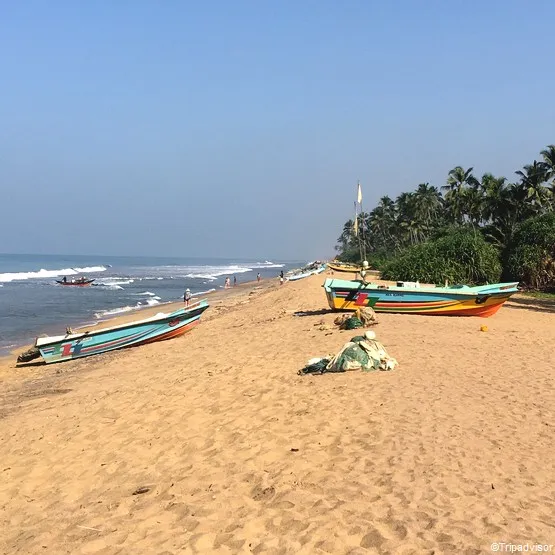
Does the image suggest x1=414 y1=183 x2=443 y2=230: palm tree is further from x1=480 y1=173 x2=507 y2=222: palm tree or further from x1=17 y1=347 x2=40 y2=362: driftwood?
x1=17 y1=347 x2=40 y2=362: driftwood

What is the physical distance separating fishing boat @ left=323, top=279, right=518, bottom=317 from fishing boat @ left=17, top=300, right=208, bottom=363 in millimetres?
5039

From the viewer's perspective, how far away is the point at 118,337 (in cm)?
1575

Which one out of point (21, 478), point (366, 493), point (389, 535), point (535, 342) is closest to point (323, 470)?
point (366, 493)

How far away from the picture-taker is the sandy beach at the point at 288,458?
405 cm

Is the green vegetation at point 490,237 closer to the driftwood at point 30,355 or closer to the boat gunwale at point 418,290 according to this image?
the boat gunwale at point 418,290

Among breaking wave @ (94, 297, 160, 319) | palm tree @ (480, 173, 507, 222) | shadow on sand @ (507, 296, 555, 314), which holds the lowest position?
breaking wave @ (94, 297, 160, 319)

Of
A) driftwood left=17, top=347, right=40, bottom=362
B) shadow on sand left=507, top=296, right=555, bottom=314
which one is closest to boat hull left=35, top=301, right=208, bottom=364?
driftwood left=17, top=347, right=40, bottom=362

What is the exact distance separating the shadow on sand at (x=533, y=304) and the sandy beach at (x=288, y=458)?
12.8 meters

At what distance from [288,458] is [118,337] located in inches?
449

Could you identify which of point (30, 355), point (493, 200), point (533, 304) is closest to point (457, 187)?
point (493, 200)

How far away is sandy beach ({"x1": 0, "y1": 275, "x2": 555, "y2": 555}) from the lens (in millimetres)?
4055

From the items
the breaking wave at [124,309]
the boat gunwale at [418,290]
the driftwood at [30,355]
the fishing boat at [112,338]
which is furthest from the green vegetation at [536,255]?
the driftwood at [30,355]

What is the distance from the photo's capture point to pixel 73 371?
13453mm

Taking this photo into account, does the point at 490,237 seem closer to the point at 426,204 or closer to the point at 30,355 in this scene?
the point at 426,204
